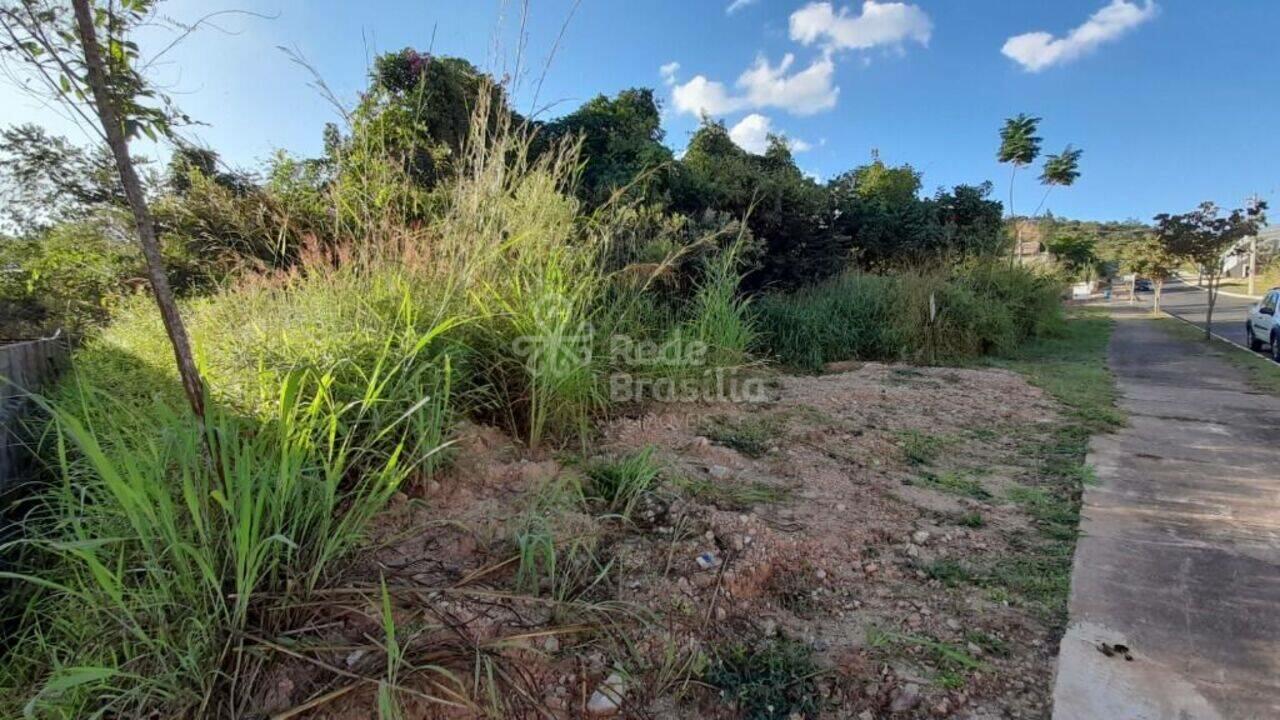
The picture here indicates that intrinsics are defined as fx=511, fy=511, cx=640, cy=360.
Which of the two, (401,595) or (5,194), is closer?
(401,595)

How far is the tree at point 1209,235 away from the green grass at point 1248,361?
52 cm

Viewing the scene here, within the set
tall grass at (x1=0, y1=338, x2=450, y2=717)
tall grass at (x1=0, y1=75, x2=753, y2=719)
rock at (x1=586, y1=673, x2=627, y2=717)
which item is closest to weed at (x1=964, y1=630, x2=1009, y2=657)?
rock at (x1=586, y1=673, x2=627, y2=717)

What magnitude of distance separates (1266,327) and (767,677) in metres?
12.2

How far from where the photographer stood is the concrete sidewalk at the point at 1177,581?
124 cm

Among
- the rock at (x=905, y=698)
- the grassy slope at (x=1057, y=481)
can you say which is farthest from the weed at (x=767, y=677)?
the grassy slope at (x=1057, y=481)

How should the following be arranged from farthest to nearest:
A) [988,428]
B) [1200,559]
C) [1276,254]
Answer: [1276,254], [988,428], [1200,559]

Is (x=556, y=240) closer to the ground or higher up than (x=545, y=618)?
higher up

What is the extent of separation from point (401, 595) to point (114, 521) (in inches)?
28.5

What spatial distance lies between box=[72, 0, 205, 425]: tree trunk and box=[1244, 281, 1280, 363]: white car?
12.4 m

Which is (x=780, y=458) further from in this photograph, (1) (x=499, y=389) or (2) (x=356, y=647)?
(2) (x=356, y=647)

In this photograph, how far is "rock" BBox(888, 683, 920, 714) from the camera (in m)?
1.17

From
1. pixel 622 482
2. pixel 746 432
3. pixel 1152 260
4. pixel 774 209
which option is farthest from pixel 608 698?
pixel 1152 260

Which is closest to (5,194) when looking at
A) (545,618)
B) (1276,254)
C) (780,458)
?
(545,618)

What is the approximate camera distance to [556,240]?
256cm
